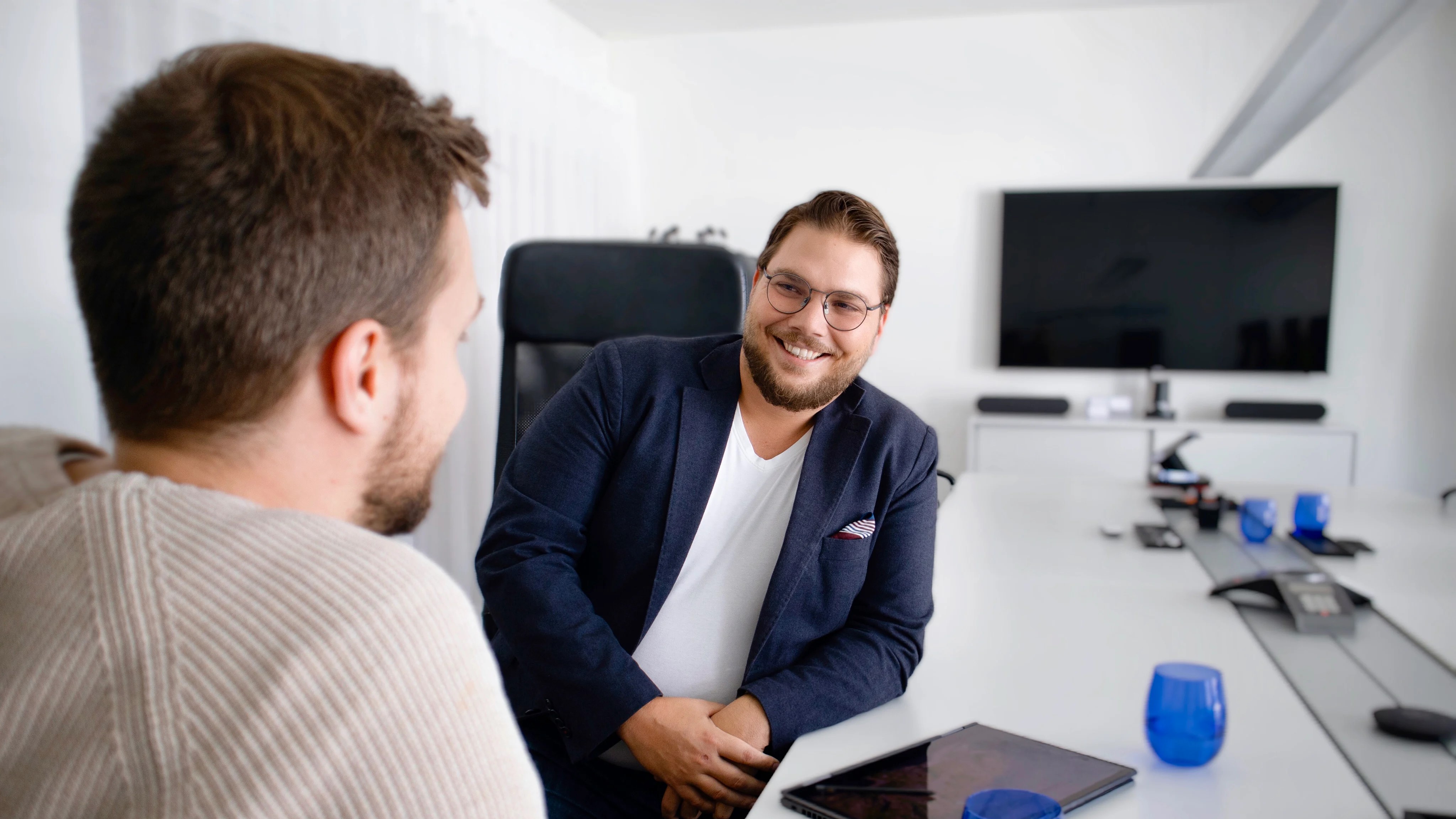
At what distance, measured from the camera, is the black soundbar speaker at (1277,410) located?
14.0 ft

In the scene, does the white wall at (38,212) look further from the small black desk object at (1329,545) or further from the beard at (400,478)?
the small black desk object at (1329,545)

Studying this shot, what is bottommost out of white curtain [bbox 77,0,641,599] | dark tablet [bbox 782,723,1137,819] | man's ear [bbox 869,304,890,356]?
dark tablet [bbox 782,723,1137,819]

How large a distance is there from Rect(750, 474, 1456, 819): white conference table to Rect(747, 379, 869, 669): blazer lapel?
222mm

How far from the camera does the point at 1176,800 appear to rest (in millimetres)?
987

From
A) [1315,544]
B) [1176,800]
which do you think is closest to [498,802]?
[1176,800]

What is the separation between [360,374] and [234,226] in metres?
0.13

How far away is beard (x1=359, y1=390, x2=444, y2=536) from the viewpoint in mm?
678

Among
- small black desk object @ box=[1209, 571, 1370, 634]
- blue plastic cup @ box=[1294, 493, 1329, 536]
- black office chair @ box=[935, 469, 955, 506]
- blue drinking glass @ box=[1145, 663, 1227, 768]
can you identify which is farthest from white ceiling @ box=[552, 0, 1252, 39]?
blue drinking glass @ box=[1145, 663, 1227, 768]

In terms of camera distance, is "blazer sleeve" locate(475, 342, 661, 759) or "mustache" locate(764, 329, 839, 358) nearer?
"blazer sleeve" locate(475, 342, 661, 759)

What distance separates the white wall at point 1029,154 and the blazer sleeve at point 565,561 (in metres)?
3.54

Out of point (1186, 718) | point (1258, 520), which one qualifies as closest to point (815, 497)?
point (1186, 718)

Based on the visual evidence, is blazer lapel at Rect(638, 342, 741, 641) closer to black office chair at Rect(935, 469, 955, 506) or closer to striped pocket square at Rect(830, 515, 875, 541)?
striped pocket square at Rect(830, 515, 875, 541)

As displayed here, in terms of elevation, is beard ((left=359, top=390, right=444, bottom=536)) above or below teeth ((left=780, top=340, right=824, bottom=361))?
below

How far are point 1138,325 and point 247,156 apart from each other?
Answer: 4.65 meters
